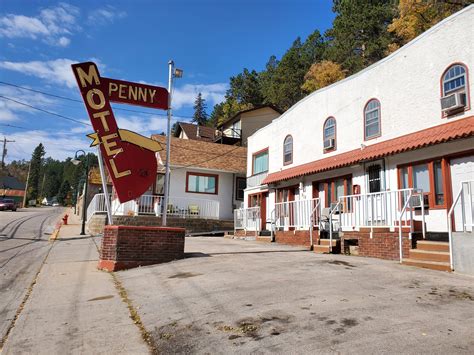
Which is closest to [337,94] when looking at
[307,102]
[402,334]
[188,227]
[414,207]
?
[307,102]

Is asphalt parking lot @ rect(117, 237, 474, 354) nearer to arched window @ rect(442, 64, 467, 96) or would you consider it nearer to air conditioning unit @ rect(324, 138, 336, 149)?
arched window @ rect(442, 64, 467, 96)

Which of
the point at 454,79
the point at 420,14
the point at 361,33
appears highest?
the point at 361,33

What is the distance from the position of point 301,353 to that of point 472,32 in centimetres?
1039

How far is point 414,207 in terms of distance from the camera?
1144 centimetres

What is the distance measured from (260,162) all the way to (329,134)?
23.2ft

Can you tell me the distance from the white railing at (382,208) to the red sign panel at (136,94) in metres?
6.32

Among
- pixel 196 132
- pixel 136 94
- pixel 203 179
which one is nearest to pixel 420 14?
pixel 203 179

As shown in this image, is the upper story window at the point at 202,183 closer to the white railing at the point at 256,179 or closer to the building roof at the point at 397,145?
the white railing at the point at 256,179

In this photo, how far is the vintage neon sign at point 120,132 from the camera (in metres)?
10.3

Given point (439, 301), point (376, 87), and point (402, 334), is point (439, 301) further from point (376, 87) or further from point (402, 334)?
point (376, 87)

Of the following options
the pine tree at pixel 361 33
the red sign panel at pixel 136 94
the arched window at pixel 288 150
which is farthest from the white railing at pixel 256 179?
the pine tree at pixel 361 33

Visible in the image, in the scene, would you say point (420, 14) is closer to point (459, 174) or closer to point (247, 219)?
point (247, 219)

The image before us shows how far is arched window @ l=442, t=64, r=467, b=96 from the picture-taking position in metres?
11.0

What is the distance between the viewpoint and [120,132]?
35.3 feet
